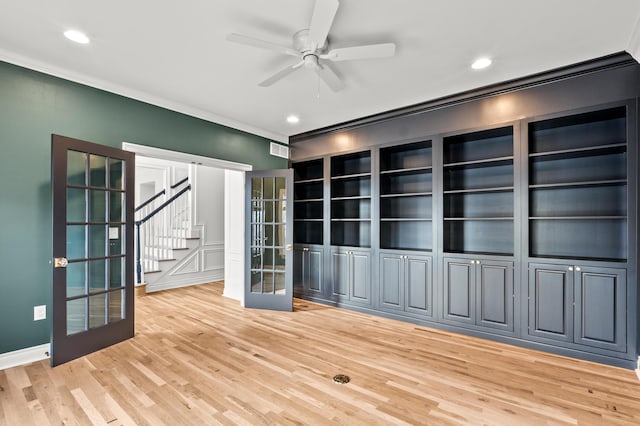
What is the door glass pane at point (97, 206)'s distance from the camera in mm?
3178

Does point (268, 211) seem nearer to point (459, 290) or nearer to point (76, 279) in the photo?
point (76, 279)

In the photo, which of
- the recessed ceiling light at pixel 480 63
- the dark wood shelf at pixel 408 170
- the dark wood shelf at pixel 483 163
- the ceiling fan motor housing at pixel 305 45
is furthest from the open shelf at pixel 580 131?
the ceiling fan motor housing at pixel 305 45

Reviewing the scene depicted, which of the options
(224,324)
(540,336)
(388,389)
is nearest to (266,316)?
(224,324)

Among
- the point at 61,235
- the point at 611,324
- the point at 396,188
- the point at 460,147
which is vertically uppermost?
the point at 460,147

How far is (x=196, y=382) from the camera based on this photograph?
2.54m

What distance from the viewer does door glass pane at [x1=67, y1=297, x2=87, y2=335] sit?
2.96 m

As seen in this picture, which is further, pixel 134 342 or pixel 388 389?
pixel 134 342

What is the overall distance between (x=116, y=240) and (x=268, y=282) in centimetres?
210

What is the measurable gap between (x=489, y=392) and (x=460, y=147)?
2.83m

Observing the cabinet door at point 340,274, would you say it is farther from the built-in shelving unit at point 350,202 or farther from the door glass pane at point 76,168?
the door glass pane at point 76,168

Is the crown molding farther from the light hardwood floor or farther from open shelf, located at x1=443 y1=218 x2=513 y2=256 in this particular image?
open shelf, located at x1=443 y1=218 x2=513 y2=256

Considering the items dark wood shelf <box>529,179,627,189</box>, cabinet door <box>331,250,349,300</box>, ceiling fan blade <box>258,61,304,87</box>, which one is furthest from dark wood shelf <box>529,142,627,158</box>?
cabinet door <box>331,250,349,300</box>

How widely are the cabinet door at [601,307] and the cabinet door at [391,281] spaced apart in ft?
5.91

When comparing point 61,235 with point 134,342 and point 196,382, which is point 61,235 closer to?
point 134,342
